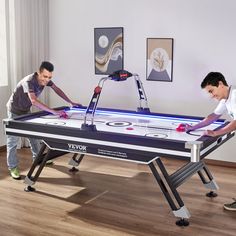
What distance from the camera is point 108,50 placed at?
511 centimetres

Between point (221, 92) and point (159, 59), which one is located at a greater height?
point (159, 59)

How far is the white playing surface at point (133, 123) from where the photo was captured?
10.2 feet

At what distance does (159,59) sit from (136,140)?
2159 mm

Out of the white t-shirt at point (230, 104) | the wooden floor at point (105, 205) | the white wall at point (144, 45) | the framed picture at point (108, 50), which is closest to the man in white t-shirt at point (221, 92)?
the white t-shirt at point (230, 104)

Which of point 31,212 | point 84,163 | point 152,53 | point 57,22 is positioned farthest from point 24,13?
point 31,212

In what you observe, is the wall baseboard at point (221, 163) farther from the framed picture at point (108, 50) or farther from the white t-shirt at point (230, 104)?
the framed picture at point (108, 50)

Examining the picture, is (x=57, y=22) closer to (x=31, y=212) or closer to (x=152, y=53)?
(x=152, y=53)

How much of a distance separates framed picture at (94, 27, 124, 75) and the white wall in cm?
7

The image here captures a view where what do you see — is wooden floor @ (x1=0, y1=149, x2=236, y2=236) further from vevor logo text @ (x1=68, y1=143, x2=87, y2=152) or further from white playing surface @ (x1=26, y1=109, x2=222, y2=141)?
white playing surface @ (x1=26, y1=109, x2=222, y2=141)

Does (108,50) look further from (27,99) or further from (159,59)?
(27,99)

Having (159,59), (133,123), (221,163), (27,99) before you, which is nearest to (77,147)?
(133,123)

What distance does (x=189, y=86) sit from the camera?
15.4 feet

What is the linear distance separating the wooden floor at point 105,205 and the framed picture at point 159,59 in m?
1.15

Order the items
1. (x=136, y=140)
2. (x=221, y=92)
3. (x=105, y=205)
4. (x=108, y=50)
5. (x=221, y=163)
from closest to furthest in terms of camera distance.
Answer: (x=136, y=140), (x=221, y=92), (x=105, y=205), (x=221, y=163), (x=108, y=50)
